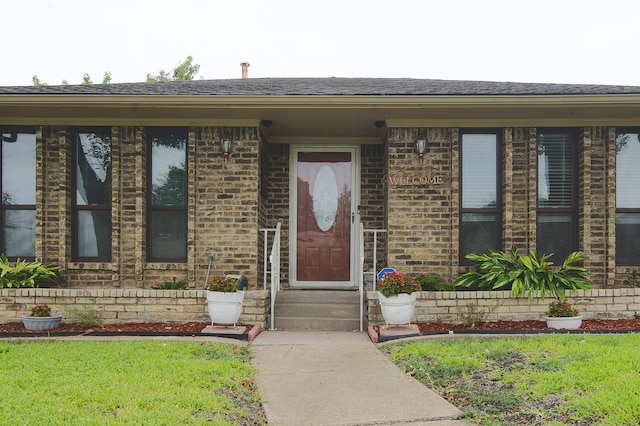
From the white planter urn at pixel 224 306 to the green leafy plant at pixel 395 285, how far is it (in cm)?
172

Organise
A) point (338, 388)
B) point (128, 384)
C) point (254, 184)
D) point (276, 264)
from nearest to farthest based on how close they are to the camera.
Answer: point (128, 384)
point (338, 388)
point (254, 184)
point (276, 264)

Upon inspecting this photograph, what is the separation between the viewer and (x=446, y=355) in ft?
17.0

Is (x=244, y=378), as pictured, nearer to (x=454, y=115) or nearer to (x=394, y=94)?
(x=394, y=94)

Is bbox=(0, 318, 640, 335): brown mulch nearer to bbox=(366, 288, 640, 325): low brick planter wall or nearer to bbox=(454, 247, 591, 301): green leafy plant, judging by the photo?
bbox=(366, 288, 640, 325): low brick planter wall

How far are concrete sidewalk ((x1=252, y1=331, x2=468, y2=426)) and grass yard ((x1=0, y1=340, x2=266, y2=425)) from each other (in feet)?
0.65

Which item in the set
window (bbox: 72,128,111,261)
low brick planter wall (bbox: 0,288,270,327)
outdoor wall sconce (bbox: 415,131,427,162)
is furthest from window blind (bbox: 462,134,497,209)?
window (bbox: 72,128,111,261)

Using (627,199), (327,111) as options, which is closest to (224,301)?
(327,111)

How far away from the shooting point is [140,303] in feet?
23.6

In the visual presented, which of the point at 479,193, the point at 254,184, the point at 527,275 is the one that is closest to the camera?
the point at 527,275

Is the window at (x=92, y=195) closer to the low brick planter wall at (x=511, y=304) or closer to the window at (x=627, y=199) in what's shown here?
the low brick planter wall at (x=511, y=304)

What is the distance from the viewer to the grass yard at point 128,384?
11.8 feet

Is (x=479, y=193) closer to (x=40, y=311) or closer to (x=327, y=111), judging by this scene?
(x=327, y=111)

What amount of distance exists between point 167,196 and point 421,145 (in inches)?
151

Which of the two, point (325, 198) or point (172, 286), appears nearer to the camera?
point (172, 286)
